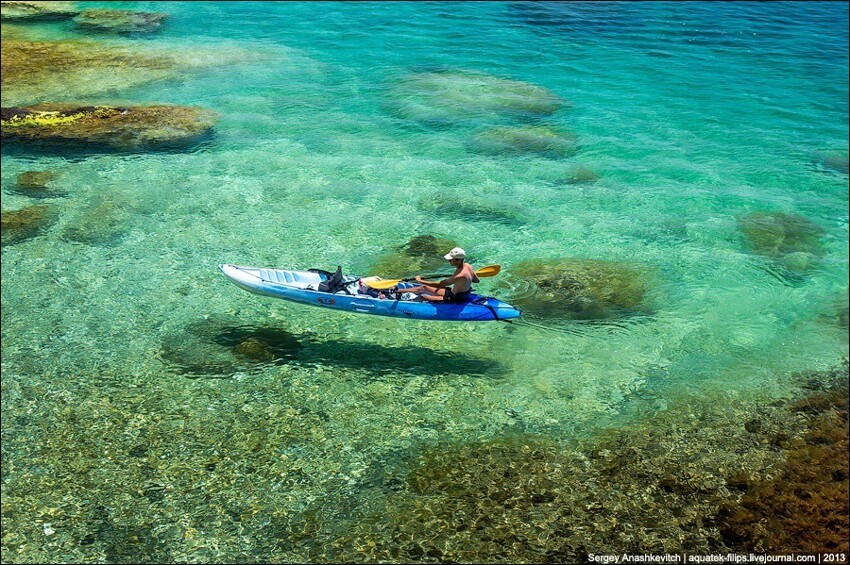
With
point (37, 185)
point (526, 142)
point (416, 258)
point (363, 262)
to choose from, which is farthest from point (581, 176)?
point (37, 185)

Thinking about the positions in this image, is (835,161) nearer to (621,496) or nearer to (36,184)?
(621,496)

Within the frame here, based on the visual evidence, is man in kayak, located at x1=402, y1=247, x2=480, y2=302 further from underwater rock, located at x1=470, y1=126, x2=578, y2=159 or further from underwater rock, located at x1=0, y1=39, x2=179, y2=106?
underwater rock, located at x1=0, y1=39, x2=179, y2=106

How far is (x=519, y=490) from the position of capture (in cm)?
1093

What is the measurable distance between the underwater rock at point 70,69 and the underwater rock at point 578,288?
17551mm

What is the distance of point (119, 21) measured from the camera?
3359cm

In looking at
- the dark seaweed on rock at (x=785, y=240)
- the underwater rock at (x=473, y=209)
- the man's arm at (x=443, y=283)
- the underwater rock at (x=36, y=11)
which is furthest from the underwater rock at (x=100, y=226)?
the underwater rock at (x=36, y=11)

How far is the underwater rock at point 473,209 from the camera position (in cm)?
1928

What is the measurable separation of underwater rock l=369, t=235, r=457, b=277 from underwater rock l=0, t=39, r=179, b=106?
47.7ft

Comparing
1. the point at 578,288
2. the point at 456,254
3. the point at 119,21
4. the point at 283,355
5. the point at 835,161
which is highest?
the point at 119,21

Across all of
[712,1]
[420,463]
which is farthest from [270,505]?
[712,1]

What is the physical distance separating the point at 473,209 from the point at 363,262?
4.16m

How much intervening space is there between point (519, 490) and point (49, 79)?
23.6 m

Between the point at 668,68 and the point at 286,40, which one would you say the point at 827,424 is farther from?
the point at 286,40

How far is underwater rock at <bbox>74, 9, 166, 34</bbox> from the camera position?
107 feet
